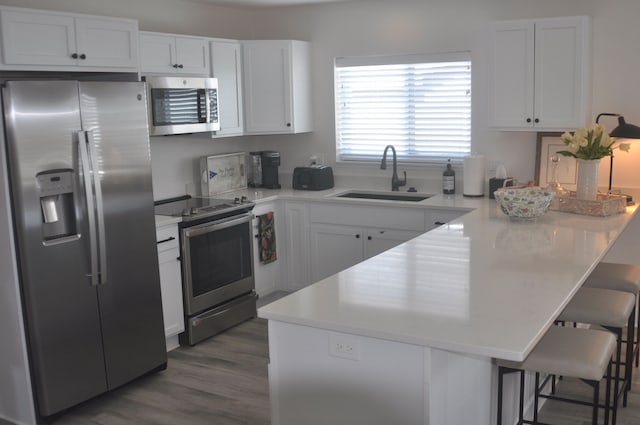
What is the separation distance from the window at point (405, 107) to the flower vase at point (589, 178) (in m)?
1.26

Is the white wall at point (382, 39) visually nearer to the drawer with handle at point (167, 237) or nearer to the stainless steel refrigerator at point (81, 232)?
the drawer with handle at point (167, 237)

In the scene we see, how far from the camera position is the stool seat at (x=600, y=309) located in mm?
3166

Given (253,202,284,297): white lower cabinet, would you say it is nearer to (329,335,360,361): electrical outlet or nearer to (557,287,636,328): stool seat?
(557,287,636,328): stool seat

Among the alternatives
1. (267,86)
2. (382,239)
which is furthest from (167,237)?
(267,86)

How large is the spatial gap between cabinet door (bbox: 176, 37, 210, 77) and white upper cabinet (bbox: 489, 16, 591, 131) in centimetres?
205

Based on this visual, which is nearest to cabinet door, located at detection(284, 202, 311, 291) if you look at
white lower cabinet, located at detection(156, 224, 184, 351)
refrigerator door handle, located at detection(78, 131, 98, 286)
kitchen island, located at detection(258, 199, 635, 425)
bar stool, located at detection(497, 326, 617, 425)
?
white lower cabinet, located at detection(156, 224, 184, 351)

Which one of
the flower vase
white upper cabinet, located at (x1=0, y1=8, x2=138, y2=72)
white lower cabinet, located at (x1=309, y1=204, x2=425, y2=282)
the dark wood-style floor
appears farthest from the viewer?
white lower cabinet, located at (x1=309, y1=204, x2=425, y2=282)

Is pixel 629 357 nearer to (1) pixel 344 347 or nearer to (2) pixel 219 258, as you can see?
(1) pixel 344 347

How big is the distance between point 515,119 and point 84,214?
2.86 m

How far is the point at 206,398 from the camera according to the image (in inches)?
155

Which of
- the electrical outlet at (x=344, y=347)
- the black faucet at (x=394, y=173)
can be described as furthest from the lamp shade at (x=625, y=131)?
the electrical outlet at (x=344, y=347)

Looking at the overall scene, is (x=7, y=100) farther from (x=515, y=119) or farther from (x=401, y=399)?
(x=515, y=119)

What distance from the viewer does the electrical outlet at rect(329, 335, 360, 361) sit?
2342 millimetres

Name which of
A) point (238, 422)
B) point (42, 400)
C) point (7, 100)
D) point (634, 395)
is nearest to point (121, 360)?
point (42, 400)
